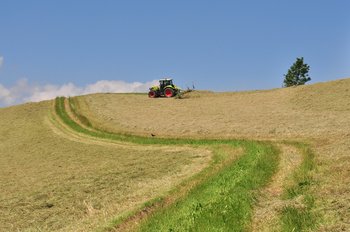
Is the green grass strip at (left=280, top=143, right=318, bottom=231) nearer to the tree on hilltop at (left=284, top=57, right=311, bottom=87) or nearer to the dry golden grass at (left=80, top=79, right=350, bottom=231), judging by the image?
the dry golden grass at (left=80, top=79, right=350, bottom=231)

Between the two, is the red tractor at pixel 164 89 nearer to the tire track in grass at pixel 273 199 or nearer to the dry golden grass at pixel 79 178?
the dry golden grass at pixel 79 178

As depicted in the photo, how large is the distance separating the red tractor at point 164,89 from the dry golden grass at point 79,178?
29163 millimetres

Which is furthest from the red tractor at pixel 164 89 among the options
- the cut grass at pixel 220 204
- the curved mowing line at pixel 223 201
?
the cut grass at pixel 220 204

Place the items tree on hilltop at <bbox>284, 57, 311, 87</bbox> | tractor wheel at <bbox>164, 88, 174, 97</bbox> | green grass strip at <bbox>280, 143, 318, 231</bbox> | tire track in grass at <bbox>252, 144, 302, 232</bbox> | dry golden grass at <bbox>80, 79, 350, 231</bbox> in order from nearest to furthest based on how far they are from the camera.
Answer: green grass strip at <bbox>280, 143, 318, 231</bbox>
tire track in grass at <bbox>252, 144, 302, 232</bbox>
dry golden grass at <bbox>80, 79, 350, 231</bbox>
tractor wheel at <bbox>164, 88, 174, 97</bbox>
tree on hilltop at <bbox>284, 57, 311, 87</bbox>

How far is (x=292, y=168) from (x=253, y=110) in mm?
30318

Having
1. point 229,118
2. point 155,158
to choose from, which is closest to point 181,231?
point 155,158

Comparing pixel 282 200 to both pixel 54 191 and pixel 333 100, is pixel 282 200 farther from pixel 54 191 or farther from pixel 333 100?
pixel 333 100

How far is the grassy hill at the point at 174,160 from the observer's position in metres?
15.8

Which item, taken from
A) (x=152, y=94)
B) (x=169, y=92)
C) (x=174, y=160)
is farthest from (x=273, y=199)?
(x=152, y=94)

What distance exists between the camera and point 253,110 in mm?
51125

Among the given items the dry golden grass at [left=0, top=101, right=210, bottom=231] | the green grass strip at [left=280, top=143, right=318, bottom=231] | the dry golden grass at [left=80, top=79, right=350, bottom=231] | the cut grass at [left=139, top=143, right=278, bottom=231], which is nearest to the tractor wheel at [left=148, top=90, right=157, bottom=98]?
the dry golden grass at [left=80, top=79, right=350, bottom=231]

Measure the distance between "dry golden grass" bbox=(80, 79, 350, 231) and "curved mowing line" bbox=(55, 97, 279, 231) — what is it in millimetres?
2373

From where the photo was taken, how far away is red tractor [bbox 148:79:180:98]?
7238cm

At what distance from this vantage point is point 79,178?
26.7m
